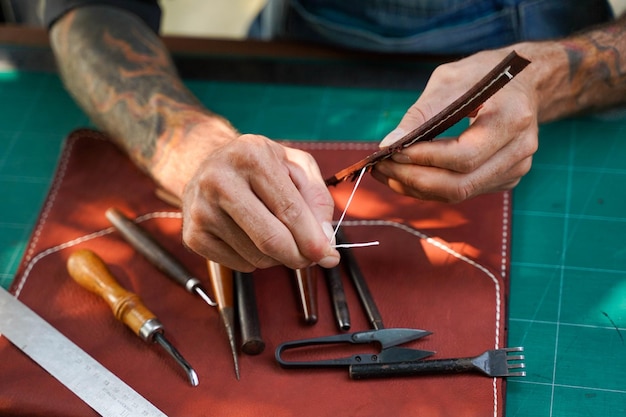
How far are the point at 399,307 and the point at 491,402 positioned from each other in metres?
0.25

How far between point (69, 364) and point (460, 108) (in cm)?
80

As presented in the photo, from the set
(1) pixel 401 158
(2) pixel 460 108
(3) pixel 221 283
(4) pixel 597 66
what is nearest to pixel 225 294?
(3) pixel 221 283

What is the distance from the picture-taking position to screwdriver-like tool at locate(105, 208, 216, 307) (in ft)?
5.07

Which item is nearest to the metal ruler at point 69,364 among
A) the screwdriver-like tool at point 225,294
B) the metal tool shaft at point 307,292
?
the screwdriver-like tool at point 225,294

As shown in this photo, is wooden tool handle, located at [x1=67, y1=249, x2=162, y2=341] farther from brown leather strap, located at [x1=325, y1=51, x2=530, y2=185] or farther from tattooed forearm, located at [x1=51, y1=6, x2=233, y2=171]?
brown leather strap, located at [x1=325, y1=51, x2=530, y2=185]

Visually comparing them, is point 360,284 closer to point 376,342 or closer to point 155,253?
point 376,342

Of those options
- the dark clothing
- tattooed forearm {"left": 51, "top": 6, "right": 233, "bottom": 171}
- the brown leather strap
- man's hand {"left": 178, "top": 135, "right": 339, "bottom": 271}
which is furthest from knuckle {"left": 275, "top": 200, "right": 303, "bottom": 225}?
the dark clothing

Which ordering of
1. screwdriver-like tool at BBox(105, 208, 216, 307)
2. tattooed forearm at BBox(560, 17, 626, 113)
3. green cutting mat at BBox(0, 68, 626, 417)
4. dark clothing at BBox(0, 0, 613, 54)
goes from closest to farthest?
green cutting mat at BBox(0, 68, 626, 417), screwdriver-like tool at BBox(105, 208, 216, 307), tattooed forearm at BBox(560, 17, 626, 113), dark clothing at BBox(0, 0, 613, 54)

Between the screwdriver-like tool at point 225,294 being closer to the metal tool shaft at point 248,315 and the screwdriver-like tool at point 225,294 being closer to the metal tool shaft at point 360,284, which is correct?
the metal tool shaft at point 248,315

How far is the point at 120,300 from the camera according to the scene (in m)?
1.51

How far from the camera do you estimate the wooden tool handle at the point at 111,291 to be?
1461 millimetres

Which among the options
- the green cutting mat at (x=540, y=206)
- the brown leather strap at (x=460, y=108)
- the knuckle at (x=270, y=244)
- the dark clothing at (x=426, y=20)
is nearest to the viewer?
the brown leather strap at (x=460, y=108)

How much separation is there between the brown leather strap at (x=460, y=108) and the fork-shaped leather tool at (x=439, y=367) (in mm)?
341

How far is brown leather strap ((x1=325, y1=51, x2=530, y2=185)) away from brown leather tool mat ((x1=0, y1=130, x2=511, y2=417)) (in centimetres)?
24
